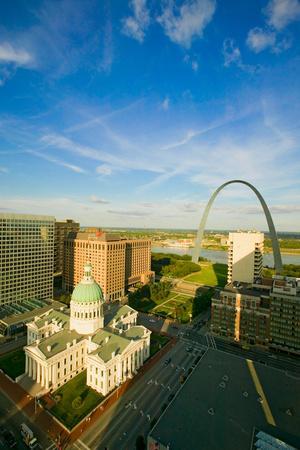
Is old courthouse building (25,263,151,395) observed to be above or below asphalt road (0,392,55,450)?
above

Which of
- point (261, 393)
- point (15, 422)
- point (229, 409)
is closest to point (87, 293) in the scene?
point (15, 422)

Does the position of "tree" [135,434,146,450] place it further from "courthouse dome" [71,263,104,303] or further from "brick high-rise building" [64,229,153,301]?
"brick high-rise building" [64,229,153,301]

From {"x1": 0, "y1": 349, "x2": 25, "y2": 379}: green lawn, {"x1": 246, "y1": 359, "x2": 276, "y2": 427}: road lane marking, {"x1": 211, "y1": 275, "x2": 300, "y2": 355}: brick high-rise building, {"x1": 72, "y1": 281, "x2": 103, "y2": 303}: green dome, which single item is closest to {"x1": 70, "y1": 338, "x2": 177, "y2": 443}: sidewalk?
{"x1": 211, "y1": 275, "x2": 300, "y2": 355}: brick high-rise building

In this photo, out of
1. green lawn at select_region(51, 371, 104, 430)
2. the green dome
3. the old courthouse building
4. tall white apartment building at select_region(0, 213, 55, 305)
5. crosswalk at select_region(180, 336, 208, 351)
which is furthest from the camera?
tall white apartment building at select_region(0, 213, 55, 305)

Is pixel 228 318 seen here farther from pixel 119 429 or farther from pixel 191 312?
pixel 119 429

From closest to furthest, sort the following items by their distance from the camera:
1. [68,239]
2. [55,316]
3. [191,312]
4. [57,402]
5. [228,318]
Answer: [57,402] → [55,316] → [228,318] → [191,312] → [68,239]

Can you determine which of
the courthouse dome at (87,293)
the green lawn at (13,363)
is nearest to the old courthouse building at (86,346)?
the courthouse dome at (87,293)

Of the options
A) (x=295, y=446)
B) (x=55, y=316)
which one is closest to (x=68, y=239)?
(x=55, y=316)

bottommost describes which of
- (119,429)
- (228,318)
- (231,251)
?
(119,429)
